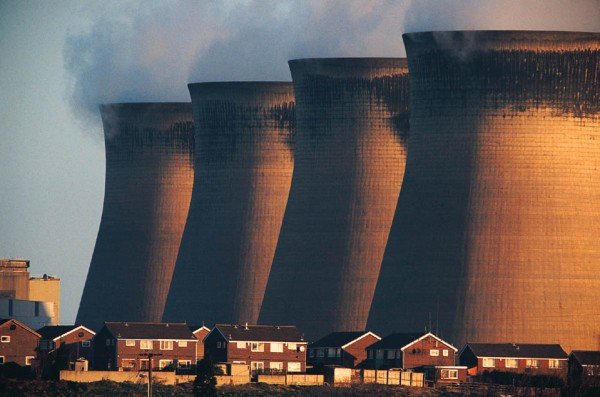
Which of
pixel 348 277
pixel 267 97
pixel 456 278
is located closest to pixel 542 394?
pixel 456 278

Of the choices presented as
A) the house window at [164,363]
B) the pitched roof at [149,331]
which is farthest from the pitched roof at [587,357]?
the house window at [164,363]

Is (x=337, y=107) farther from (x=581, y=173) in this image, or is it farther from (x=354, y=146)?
(x=581, y=173)

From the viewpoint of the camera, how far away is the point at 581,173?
73938 millimetres

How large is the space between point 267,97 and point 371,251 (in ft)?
27.9

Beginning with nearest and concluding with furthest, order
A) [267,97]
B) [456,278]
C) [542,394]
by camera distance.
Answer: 1. [542,394]
2. [456,278]
3. [267,97]

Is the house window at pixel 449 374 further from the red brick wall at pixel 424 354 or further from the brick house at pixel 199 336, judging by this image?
the brick house at pixel 199 336

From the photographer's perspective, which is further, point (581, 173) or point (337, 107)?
point (337, 107)

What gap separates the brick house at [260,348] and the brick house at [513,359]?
5.22m

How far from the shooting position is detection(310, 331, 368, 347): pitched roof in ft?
245

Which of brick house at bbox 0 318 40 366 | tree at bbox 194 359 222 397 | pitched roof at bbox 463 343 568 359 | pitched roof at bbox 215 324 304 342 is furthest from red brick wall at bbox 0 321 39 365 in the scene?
pitched roof at bbox 463 343 568 359

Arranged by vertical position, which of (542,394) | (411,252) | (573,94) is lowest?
(542,394)

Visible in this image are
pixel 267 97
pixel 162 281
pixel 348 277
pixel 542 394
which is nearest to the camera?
pixel 542 394

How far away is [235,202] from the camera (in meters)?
87.7

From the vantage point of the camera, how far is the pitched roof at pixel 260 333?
74438 millimetres
